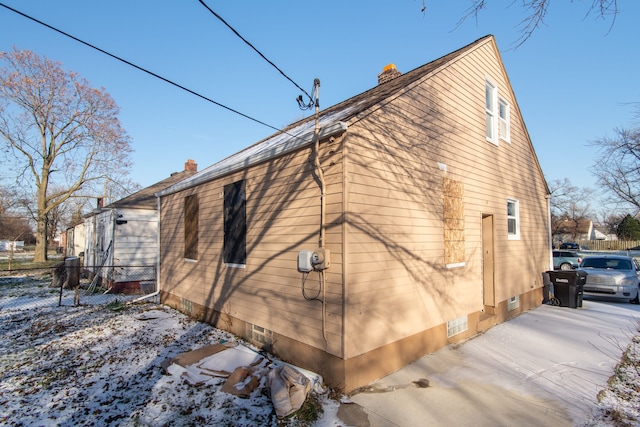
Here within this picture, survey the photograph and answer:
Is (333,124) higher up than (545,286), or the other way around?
(333,124)

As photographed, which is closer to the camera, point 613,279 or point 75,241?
point 613,279

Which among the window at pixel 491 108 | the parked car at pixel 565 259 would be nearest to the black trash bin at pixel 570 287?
the window at pixel 491 108

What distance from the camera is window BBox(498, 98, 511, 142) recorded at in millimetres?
9052

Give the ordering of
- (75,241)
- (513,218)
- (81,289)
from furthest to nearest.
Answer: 1. (75,241)
2. (81,289)
3. (513,218)

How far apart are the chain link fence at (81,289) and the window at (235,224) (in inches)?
195

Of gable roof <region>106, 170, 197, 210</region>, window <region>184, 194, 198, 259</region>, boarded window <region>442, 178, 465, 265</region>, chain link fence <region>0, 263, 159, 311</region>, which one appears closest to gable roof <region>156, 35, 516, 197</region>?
window <region>184, 194, 198, 259</region>

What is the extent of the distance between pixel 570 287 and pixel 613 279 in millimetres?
2287

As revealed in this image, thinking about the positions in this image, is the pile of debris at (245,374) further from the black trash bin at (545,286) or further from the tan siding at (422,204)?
the black trash bin at (545,286)

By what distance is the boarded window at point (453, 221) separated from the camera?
631 centimetres

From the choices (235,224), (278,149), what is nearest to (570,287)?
(278,149)

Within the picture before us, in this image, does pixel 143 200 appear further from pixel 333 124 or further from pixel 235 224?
pixel 333 124

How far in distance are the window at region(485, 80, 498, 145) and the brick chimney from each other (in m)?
2.30

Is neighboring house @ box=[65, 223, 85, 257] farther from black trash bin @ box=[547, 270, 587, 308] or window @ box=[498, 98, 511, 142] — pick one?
black trash bin @ box=[547, 270, 587, 308]

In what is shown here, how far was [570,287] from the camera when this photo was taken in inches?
373
